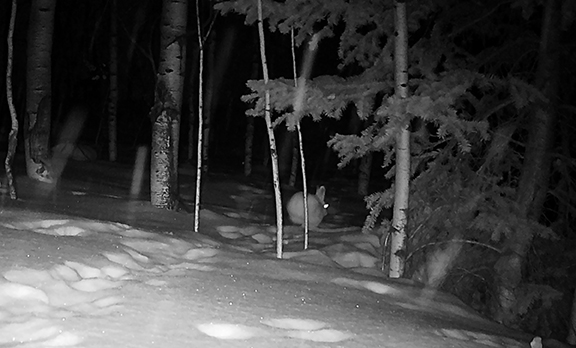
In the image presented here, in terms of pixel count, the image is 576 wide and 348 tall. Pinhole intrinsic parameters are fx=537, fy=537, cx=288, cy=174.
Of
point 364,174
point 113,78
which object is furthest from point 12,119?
point 364,174

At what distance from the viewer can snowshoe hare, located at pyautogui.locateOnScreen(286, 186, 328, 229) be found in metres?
11.2

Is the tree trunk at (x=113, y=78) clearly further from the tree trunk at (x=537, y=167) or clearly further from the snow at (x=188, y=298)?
the tree trunk at (x=537, y=167)

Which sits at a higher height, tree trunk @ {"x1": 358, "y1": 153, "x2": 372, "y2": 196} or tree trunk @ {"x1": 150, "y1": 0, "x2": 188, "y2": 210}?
tree trunk @ {"x1": 150, "y1": 0, "x2": 188, "y2": 210}

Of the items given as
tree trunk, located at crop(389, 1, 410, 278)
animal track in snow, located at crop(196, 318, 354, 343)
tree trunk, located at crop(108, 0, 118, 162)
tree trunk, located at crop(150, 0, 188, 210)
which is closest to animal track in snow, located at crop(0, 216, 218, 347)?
animal track in snow, located at crop(196, 318, 354, 343)

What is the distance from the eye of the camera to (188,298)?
438 cm

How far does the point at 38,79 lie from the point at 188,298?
7.57 metres

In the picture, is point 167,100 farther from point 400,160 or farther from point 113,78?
point 113,78

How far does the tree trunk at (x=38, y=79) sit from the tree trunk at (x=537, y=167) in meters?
8.31

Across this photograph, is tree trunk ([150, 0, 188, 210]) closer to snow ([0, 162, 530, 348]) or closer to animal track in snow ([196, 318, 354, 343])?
snow ([0, 162, 530, 348])

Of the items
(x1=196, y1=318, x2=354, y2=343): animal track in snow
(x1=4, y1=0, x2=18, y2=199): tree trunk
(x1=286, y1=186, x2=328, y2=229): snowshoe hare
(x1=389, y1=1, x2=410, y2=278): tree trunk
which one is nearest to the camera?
(x1=196, y1=318, x2=354, y2=343): animal track in snow

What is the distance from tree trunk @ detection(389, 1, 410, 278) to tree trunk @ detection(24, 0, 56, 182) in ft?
23.5

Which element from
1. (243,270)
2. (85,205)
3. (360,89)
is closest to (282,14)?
(360,89)

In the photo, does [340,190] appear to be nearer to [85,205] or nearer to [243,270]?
[85,205]

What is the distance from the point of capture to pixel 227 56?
91.1 ft
